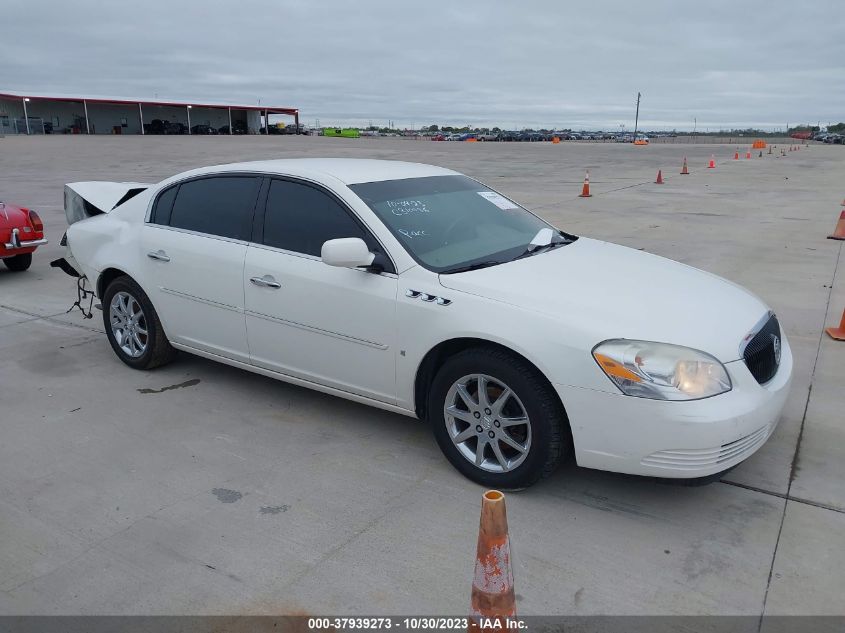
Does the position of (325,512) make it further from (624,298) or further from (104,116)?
(104,116)

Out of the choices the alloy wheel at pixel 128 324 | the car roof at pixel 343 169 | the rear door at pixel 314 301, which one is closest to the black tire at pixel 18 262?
the alloy wheel at pixel 128 324

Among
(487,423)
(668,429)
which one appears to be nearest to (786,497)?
(668,429)

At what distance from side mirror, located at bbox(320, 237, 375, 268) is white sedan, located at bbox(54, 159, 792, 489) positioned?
1 cm

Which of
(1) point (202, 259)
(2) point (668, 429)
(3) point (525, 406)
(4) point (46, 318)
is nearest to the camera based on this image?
(2) point (668, 429)

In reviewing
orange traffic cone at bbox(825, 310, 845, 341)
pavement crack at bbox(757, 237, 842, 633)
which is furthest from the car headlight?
orange traffic cone at bbox(825, 310, 845, 341)

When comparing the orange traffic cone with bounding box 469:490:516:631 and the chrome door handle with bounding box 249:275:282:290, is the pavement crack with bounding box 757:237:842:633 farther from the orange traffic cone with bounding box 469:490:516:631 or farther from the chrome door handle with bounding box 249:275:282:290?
the chrome door handle with bounding box 249:275:282:290

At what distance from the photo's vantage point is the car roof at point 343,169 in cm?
442

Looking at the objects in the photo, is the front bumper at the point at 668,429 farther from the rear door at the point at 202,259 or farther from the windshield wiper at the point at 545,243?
the rear door at the point at 202,259

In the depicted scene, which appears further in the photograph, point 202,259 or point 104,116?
point 104,116

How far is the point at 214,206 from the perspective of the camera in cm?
483

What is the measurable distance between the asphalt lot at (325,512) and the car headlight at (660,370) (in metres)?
0.54

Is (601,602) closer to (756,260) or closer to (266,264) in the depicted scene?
(266,264)

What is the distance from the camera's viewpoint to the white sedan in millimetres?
3221

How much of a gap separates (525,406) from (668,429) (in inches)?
25.5
